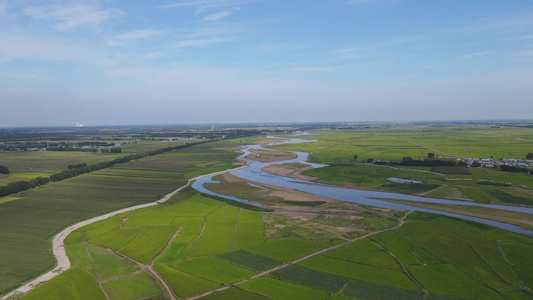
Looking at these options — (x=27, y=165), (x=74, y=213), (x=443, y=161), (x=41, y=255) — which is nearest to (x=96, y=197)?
(x=74, y=213)

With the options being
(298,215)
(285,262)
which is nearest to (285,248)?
(285,262)

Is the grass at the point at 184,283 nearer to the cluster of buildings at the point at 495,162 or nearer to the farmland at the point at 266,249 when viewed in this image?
the farmland at the point at 266,249

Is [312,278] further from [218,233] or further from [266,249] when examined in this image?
[218,233]

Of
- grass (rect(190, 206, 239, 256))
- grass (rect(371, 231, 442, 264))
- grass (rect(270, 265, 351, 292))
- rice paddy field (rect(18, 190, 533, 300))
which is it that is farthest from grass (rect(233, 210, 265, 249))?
grass (rect(371, 231, 442, 264))

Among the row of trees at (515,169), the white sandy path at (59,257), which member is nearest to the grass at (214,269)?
the white sandy path at (59,257)

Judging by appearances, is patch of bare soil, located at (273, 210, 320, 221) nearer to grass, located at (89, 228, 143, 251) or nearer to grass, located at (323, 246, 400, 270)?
grass, located at (323, 246, 400, 270)

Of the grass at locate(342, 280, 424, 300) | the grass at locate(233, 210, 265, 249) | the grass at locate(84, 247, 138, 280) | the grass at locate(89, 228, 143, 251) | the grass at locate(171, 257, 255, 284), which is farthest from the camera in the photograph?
the grass at locate(233, 210, 265, 249)

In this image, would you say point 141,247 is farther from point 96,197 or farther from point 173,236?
point 96,197
